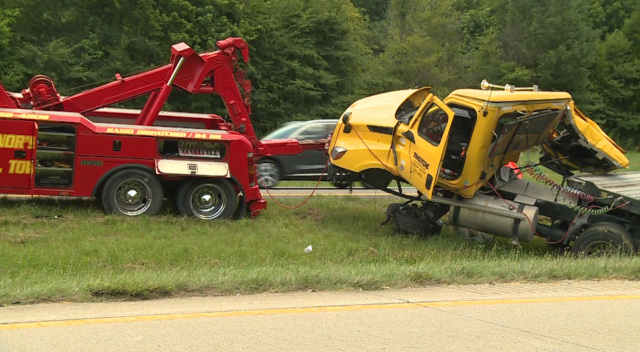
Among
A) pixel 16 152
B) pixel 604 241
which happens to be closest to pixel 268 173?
pixel 16 152

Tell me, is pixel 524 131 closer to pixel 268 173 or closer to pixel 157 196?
pixel 157 196

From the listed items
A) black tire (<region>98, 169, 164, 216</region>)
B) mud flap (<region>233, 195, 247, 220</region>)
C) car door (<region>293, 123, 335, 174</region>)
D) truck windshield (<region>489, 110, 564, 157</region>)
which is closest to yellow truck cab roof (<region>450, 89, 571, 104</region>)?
truck windshield (<region>489, 110, 564, 157</region>)

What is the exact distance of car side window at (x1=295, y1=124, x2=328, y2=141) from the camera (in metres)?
18.2

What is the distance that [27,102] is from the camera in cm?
1266

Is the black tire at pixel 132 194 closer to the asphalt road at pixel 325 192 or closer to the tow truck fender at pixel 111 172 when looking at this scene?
the tow truck fender at pixel 111 172

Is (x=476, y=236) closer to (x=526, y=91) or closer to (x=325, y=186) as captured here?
(x=526, y=91)

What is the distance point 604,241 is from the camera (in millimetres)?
10531

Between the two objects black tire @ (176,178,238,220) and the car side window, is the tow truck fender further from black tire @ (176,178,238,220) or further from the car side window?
the car side window

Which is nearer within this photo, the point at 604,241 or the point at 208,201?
the point at 604,241

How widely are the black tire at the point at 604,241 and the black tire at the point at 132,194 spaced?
7.27m

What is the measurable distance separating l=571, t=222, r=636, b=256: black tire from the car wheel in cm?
879

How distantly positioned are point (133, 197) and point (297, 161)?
6.64m

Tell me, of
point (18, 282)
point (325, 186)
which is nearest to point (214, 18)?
point (325, 186)

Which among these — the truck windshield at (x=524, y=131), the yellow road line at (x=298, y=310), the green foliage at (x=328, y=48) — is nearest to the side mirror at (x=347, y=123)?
the truck windshield at (x=524, y=131)
